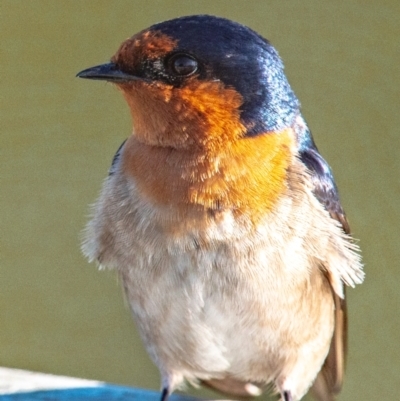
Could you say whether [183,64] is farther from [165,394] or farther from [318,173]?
[165,394]

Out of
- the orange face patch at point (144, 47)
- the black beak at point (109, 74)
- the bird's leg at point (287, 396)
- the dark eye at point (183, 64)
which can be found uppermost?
the orange face patch at point (144, 47)

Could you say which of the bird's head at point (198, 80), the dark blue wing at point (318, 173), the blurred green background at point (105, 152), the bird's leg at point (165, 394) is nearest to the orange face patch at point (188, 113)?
the bird's head at point (198, 80)

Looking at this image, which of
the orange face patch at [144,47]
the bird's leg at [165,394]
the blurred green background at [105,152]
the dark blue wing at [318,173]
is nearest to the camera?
the orange face patch at [144,47]

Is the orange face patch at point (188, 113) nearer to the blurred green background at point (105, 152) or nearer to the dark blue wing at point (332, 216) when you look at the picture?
the dark blue wing at point (332, 216)

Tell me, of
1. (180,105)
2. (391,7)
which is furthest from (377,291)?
(180,105)

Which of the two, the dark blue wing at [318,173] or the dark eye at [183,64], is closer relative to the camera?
the dark eye at [183,64]

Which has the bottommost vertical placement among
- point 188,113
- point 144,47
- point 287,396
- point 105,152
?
point 287,396

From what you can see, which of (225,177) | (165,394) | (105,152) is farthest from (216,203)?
(105,152)

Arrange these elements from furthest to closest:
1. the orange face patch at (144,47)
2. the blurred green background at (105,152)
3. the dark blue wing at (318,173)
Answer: the blurred green background at (105,152), the dark blue wing at (318,173), the orange face patch at (144,47)
